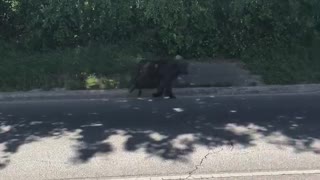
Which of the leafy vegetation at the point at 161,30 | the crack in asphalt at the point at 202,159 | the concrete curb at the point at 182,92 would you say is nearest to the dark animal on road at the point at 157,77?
the concrete curb at the point at 182,92

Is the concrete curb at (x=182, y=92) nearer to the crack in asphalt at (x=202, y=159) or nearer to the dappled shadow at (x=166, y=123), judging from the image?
the dappled shadow at (x=166, y=123)

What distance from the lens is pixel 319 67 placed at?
11.1 meters

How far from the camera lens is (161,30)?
1202 centimetres

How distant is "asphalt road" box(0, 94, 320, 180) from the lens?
17.8 ft

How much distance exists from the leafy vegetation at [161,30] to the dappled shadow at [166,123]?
277 cm

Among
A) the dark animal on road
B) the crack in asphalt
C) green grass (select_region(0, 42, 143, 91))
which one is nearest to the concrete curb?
the dark animal on road

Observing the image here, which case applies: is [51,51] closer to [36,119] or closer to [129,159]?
[36,119]

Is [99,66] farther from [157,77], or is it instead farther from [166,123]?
[166,123]

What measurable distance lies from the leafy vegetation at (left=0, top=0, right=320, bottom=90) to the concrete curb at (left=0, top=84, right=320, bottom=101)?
1.48 m

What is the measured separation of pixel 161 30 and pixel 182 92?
2.81 metres

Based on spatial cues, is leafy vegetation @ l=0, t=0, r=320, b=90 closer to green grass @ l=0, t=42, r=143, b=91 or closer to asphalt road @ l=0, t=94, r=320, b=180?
green grass @ l=0, t=42, r=143, b=91

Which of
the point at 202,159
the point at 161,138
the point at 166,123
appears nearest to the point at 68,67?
the point at 166,123

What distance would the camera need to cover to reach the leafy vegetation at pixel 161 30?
1172 cm

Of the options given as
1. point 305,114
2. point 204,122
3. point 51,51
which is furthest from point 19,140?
point 51,51
